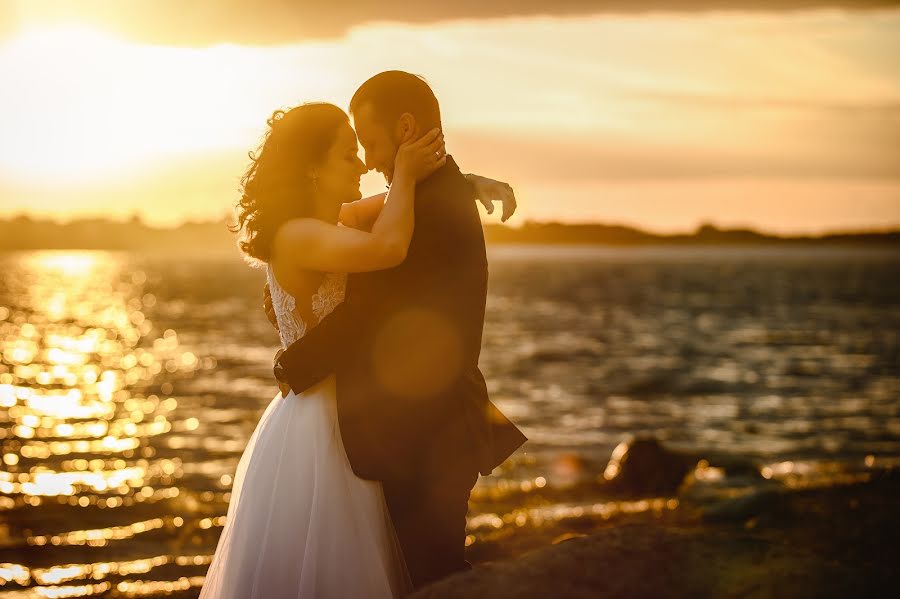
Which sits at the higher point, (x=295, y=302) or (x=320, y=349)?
(x=295, y=302)

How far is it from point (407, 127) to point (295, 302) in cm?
92

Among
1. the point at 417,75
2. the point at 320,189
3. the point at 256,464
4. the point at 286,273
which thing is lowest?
the point at 256,464

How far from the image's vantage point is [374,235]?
4016mm

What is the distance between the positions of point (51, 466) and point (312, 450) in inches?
641

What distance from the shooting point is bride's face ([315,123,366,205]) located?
4336 mm

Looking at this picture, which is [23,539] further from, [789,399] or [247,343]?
[247,343]

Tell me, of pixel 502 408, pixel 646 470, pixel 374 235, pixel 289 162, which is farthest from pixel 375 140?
pixel 502 408

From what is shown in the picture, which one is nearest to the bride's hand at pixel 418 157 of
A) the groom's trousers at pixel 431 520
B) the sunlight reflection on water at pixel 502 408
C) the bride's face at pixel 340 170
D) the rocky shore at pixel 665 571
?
the bride's face at pixel 340 170

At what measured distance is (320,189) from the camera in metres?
4.36

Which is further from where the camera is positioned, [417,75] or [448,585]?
[417,75]

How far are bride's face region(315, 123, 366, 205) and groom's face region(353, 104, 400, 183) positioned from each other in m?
0.05

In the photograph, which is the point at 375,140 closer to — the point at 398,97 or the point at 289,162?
the point at 398,97

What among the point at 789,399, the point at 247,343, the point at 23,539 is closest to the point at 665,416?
the point at 789,399

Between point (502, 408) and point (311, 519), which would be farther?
point (502, 408)
